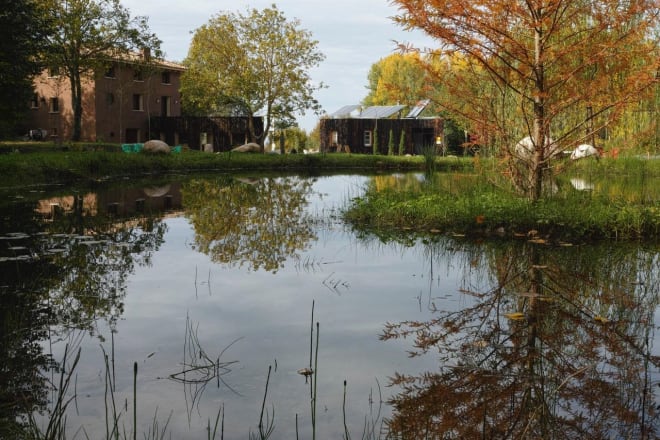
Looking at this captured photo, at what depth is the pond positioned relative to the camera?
11.3ft

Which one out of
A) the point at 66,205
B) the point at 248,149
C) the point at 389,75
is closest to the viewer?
the point at 66,205

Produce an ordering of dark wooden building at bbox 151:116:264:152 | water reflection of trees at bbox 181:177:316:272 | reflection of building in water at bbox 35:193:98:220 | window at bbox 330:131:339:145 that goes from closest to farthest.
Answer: water reflection of trees at bbox 181:177:316:272 → reflection of building in water at bbox 35:193:98:220 → dark wooden building at bbox 151:116:264:152 → window at bbox 330:131:339:145

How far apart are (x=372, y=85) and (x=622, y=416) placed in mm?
80958

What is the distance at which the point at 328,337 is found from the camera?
4914 mm

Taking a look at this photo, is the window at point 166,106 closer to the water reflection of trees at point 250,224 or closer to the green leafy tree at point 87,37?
the green leafy tree at point 87,37

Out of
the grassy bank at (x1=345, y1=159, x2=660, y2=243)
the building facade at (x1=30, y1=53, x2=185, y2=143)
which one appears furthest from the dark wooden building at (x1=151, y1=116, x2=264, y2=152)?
the grassy bank at (x1=345, y1=159, x2=660, y2=243)

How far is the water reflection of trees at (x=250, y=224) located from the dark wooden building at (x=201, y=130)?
29601mm

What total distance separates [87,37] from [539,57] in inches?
1181

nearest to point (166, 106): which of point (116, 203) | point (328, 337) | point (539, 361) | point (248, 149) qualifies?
point (248, 149)

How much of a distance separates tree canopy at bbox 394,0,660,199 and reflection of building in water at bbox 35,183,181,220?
23.0 ft

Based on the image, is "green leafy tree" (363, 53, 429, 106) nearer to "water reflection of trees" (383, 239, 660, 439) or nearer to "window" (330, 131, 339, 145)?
"window" (330, 131, 339, 145)

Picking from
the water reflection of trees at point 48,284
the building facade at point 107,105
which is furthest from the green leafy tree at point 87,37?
the water reflection of trees at point 48,284

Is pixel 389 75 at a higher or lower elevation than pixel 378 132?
higher

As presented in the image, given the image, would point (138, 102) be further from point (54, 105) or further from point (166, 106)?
point (54, 105)
